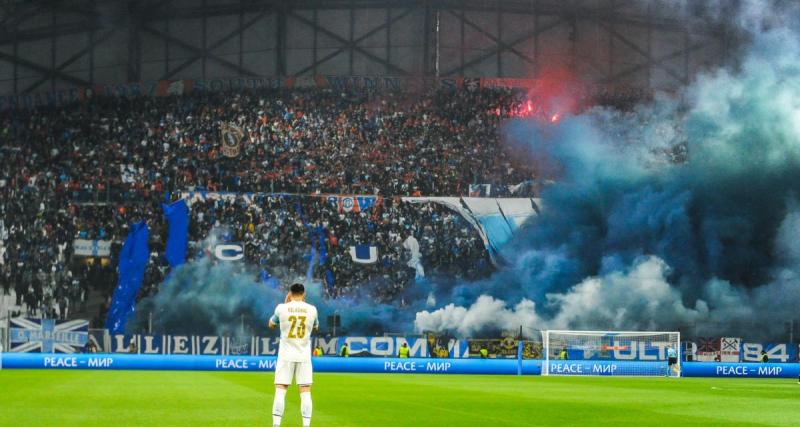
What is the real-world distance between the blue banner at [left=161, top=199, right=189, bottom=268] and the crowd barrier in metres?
12.8

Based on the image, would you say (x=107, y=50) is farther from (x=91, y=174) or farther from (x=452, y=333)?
(x=452, y=333)

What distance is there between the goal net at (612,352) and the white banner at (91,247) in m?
23.6

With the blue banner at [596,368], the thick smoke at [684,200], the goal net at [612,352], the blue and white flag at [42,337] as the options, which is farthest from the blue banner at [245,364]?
the thick smoke at [684,200]

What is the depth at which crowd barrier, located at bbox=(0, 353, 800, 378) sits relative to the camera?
1850 inches

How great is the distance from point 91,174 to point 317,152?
12.9m

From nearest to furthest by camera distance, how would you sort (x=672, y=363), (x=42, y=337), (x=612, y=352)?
A: (x=672, y=363) → (x=612, y=352) → (x=42, y=337)

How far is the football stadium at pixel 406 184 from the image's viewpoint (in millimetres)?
56594

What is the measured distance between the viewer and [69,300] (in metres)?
56.7

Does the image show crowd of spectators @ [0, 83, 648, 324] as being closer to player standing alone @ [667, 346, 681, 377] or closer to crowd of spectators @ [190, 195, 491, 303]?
crowd of spectators @ [190, 195, 491, 303]

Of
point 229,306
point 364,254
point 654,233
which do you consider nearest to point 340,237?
point 364,254

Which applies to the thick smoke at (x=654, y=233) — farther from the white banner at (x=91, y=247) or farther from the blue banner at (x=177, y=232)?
the white banner at (x=91, y=247)

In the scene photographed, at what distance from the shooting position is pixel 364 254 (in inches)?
2427

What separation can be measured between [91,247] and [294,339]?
4614cm

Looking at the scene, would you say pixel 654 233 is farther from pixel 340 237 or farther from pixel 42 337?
pixel 42 337
